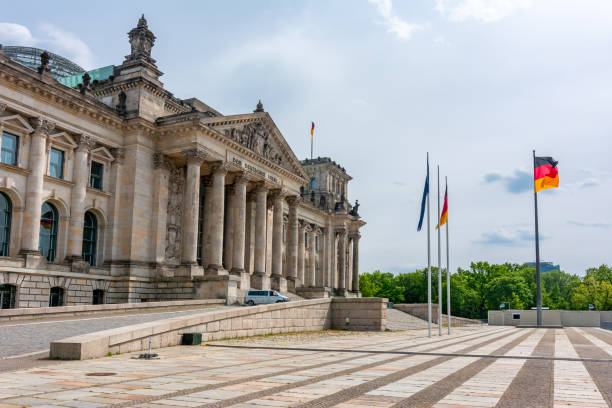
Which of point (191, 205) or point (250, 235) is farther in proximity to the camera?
point (250, 235)

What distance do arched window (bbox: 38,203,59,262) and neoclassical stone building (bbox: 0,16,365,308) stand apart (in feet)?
0.25

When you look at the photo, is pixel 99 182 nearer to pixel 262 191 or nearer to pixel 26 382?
pixel 262 191

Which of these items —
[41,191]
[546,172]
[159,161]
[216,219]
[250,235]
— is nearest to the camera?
[41,191]

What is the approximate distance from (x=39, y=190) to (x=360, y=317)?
22381mm

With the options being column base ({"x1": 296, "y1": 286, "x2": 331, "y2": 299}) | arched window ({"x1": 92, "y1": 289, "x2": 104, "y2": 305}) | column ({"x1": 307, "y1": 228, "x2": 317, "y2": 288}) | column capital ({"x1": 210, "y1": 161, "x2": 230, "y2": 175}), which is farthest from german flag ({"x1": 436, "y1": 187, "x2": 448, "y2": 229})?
column ({"x1": 307, "y1": 228, "x2": 317, "y2": 288})

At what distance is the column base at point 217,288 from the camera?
40.8 metres

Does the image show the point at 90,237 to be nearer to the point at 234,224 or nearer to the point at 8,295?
the point at 8,295

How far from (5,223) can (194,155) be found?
1428 cm

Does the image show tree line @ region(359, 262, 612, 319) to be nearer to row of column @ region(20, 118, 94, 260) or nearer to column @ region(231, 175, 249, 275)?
column @ region(231, 175, 249, 275)

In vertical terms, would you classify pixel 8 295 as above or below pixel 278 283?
below

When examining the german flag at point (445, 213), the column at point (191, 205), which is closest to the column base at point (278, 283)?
the column at point (191, 205)

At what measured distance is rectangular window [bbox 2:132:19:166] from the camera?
35.6m

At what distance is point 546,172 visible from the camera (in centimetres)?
5281

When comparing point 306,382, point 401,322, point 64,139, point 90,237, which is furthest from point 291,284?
point 306,382
